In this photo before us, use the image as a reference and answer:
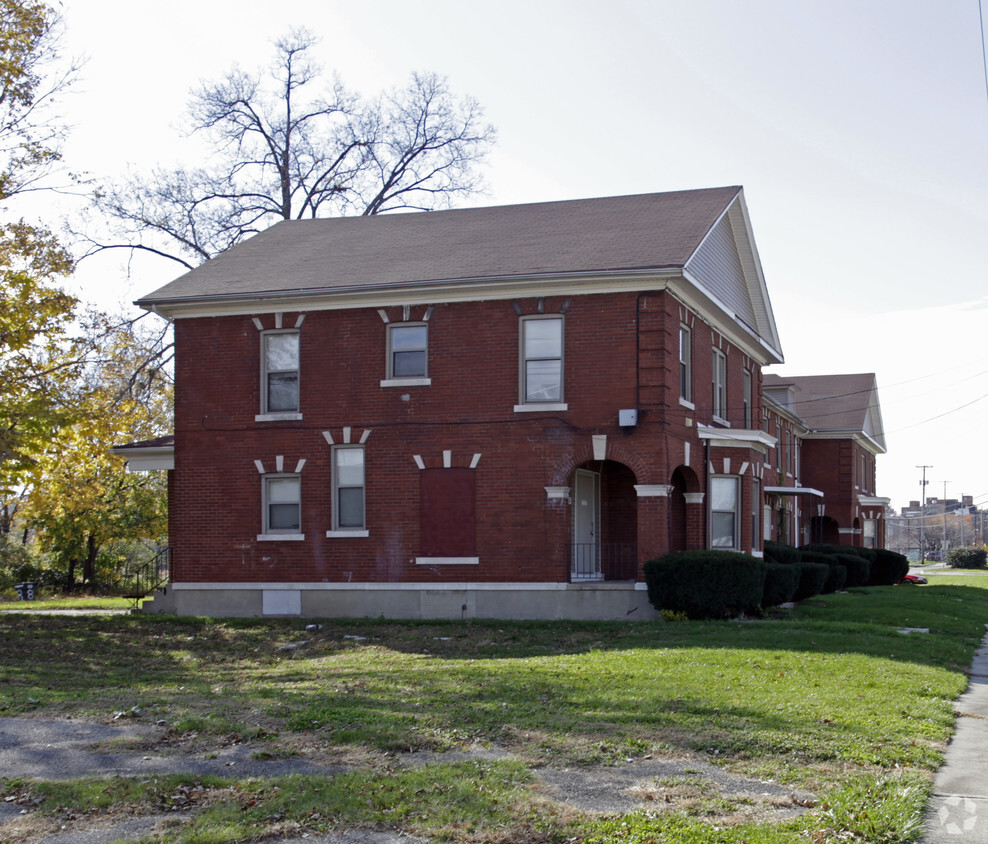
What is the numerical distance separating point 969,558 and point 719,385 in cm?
5606

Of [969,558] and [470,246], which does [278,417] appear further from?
[969,558]

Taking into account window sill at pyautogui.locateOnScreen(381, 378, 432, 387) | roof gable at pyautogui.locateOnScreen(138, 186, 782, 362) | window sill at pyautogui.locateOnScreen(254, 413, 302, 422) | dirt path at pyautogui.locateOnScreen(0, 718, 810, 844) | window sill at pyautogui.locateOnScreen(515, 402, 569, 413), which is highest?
roof gable at pyautogui.locateOnScreen(138, 186, 782, 362)

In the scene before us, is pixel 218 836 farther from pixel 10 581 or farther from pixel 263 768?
pixel 10 581

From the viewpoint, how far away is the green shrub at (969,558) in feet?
247

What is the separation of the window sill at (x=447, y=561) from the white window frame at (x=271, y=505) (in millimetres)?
2650

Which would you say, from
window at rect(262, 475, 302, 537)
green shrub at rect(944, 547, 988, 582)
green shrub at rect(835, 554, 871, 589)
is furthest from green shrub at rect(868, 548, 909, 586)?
green shrub at rect(944, 547, 988, 582)

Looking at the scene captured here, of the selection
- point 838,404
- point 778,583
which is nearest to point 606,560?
point 778,583

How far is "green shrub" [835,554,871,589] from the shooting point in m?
37.2

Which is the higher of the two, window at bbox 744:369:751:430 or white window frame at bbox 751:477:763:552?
window at bbox 744:369:751:430

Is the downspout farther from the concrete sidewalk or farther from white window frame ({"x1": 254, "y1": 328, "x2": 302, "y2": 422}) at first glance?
the concrete sidewalk

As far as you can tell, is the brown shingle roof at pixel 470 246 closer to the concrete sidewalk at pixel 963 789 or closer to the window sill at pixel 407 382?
the window sill at pixel 407 382

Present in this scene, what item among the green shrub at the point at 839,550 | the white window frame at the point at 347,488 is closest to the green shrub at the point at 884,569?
the green shrub at the point at 839,550

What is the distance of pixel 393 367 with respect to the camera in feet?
76.9

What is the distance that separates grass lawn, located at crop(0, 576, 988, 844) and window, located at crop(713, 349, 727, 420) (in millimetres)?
7029
